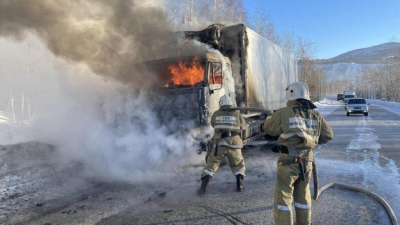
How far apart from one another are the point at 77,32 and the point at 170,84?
2.31 meters

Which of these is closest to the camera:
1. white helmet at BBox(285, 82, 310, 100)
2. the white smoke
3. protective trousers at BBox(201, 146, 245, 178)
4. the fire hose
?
white helmet at BBox(285, 82, 310, 100)

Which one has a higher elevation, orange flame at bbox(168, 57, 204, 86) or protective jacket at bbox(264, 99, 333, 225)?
orange flame at bbox(168, 57, 204, 86)

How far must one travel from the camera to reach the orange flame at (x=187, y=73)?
6785 mm

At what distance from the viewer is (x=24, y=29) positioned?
16.9ft

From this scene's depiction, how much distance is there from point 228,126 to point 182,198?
4.80 feet

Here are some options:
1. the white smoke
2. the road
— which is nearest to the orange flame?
the white smoke

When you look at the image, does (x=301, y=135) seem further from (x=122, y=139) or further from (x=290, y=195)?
(x=122, y=139)

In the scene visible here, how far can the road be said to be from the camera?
403cm

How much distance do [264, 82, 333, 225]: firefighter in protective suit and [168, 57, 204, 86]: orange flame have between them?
141 inches

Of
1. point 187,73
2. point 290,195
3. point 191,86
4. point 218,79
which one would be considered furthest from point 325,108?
point 290,195

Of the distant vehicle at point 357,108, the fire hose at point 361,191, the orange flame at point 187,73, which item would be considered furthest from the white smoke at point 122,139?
the distant vehicle at point 357,108

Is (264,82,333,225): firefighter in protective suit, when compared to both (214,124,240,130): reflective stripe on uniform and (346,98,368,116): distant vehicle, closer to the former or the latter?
(214,124,240,130): reflective stripe on uniform

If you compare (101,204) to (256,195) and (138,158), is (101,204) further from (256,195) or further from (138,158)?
(256,195)

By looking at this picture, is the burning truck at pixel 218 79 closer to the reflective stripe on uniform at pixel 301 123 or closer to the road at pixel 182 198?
the road at pixel 182 198
